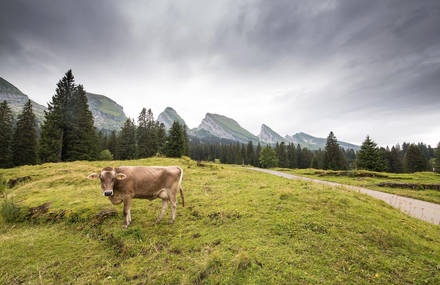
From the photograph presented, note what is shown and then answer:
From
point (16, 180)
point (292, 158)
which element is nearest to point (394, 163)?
point (292, 158)

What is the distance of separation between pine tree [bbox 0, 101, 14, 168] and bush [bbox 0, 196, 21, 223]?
39939mm

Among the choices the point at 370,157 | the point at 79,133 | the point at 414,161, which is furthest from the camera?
the point at 414,161

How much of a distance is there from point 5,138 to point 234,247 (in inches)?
2013

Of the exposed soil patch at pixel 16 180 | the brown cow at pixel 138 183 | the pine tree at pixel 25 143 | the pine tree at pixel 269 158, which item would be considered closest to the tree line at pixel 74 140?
the pine tree at pixel 25 143

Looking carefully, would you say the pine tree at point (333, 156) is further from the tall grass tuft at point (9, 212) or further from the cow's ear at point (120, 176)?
the tall grass tuft at point (9, 212)

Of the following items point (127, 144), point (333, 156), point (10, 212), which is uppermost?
point (333, 156)

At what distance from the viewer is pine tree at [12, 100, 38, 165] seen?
31672 mm

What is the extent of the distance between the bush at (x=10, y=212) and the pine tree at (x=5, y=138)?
1572 inches

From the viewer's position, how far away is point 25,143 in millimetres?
32250

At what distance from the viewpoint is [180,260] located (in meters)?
3.93

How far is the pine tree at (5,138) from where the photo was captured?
30.3m

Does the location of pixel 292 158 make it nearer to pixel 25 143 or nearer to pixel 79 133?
pixel 79 133

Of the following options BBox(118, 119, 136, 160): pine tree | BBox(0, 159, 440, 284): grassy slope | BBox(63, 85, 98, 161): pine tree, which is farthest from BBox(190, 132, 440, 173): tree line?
BBox(63, 85, 98, 161): pine tree

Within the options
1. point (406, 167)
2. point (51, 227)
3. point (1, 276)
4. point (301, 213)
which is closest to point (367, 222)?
point (301, 213)
